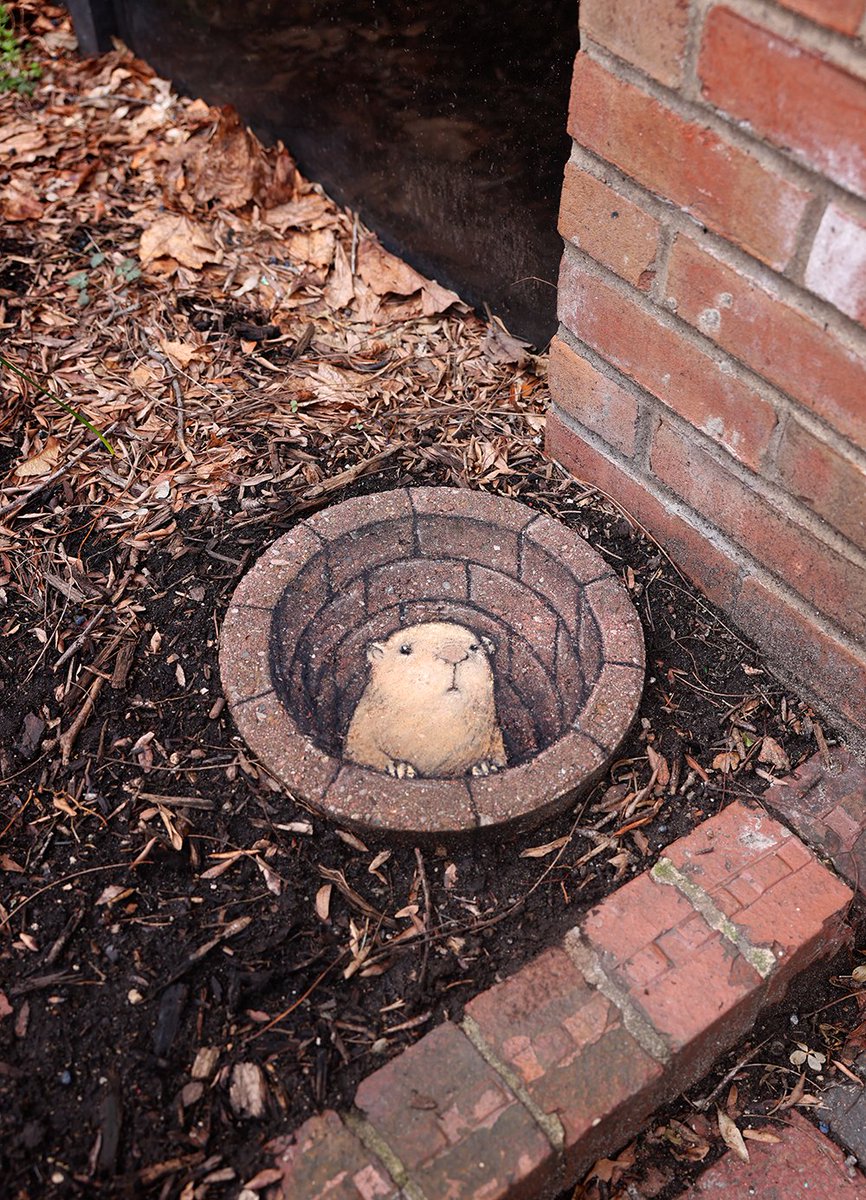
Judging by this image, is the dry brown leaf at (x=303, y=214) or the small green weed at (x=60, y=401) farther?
the dry brown leaf at (x=303, y=214)

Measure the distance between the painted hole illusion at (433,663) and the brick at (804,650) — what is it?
1.00 feet

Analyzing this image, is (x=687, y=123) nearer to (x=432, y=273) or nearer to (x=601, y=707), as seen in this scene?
(x=601, y=707)

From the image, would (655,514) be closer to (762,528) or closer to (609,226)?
(762,528)

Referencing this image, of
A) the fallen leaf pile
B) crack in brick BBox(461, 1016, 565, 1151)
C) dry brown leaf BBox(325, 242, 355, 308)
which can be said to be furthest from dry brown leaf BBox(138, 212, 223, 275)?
crack in brick BBox(461, 1016, 565, 1151)

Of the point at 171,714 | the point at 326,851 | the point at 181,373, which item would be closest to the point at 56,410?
the point at 181,373

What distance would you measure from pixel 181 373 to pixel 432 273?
926 mm

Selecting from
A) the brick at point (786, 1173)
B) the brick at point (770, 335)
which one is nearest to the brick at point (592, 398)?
the brick at point (770, 335)

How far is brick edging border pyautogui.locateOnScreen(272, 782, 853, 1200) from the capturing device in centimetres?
→ 178

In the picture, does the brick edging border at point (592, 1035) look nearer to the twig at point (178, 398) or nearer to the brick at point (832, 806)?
the brick at point (832, 806)

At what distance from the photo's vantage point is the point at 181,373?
10.4ft

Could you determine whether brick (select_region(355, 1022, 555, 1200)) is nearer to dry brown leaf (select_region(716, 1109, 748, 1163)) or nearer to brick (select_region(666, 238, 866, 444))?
dry brown leaf (select_region(716, 1109, 748, 1163))

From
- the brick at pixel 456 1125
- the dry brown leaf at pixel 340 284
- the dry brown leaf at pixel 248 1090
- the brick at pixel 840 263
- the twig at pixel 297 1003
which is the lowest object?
the dry brown leaf at pixel 248 1090

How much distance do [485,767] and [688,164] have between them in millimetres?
1327

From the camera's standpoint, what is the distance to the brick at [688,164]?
184 cm
